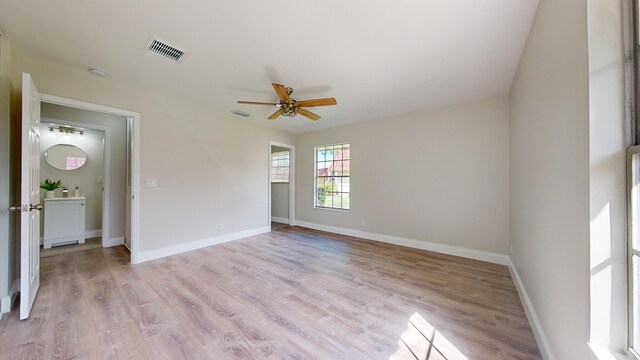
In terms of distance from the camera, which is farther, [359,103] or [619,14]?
[359,103]

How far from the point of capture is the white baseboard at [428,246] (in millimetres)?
3279

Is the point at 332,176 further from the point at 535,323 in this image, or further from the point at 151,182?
the point at 535,323

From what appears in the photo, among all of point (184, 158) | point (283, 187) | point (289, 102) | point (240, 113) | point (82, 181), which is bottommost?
point (283, 187)

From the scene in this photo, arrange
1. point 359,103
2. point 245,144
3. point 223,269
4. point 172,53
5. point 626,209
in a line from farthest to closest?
1. point 245,144
2. point 359,103
3. point 223,269
4. point 172,53
5. point 626,209

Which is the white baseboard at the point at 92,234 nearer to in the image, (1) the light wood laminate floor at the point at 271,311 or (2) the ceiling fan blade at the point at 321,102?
(1) the light wood laminate floor at the point at 271,311

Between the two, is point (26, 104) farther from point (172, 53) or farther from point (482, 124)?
point (482, 124)

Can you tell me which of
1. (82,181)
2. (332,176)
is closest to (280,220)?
(332,176)

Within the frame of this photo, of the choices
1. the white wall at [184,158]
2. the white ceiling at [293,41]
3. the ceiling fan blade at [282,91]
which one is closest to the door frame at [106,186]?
the white wall at [184,158]

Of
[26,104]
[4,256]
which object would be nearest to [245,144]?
[26,104]

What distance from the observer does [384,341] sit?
1.70 metres

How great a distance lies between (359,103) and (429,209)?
7.13ft

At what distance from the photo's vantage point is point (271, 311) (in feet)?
6.82

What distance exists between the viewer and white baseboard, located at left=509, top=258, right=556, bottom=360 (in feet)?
4.84

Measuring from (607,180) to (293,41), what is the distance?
7.49 ft
